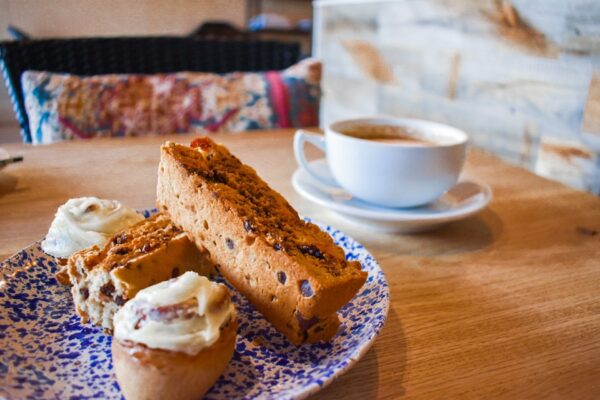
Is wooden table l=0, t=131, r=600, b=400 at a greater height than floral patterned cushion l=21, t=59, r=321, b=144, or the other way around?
floral patterned cushion l=21, t=59, r=321, b=144

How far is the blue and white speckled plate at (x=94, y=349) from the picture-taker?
1.33 feet

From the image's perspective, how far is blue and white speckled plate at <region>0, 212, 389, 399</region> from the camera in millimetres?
405

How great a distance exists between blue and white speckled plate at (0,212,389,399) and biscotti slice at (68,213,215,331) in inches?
1.1

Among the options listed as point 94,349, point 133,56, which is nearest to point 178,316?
point 94,349

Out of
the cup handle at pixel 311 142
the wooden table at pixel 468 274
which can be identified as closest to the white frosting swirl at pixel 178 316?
the wooden table at pixel 468 274

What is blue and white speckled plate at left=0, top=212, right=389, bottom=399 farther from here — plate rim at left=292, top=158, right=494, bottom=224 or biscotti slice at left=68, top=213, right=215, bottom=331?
plate rim at left=292, top=158, right=494, bottom=224

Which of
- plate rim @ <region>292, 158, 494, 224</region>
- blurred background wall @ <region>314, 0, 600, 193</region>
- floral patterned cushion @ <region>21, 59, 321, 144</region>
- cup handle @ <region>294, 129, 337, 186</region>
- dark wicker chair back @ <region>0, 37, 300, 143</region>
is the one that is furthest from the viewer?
dark wicker chair back @ <region>0, 37, 300, 143</region>

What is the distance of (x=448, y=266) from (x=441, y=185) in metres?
0.16

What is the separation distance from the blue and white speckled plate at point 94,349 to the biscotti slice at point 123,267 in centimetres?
3

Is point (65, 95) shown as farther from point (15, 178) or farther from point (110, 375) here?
point (110, 375)

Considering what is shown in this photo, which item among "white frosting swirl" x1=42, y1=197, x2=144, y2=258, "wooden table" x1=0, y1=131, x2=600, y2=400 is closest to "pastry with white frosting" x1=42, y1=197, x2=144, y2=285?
"white frosting swirl" x1=42, y1=197, x2=144, y2=258

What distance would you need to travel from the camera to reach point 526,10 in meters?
1.51

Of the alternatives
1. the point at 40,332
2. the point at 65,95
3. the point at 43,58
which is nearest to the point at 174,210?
the point at 40,332

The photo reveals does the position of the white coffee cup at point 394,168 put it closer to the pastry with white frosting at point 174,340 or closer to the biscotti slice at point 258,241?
the biscotti slice at point 258,241
